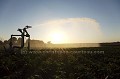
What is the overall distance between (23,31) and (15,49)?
A: 302 cm

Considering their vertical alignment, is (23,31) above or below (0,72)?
above

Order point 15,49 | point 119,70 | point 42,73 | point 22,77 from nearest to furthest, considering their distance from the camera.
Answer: point 22,77 → point 42,73 → point 119,70 → point 15,49

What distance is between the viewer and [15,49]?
27.0 m

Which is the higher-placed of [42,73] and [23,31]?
[23,31]

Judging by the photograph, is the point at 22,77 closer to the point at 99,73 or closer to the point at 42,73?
the point at 42,73

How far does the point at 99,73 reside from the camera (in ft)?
38.0

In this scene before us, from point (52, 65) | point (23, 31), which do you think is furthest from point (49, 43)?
point (52, 65)

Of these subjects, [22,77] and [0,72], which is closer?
[22,77]

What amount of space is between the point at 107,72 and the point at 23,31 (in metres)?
18.2

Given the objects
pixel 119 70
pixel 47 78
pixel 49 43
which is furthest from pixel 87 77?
pixel 49 43

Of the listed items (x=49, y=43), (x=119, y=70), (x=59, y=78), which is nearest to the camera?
(x=59, y=78)

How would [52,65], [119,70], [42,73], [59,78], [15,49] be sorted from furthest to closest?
[15,49]
[52,65]
[119,70]
[42,73]
[59,78]

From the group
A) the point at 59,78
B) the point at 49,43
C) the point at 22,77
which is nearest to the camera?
the point at 59,78

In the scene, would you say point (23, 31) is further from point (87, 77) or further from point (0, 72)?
point (87, 77)
